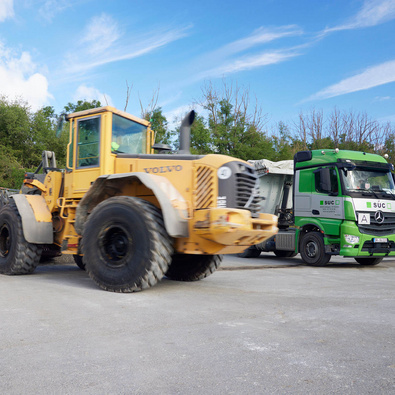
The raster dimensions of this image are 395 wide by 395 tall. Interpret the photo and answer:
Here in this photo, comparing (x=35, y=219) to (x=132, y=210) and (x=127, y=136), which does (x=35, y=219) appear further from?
(x=132, y=210)

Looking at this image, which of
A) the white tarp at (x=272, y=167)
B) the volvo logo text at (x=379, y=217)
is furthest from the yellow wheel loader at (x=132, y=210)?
the white tarp at (x=272, y=167)

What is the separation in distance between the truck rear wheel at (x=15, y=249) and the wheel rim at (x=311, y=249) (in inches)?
274

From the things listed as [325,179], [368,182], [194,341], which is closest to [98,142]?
[194,341]

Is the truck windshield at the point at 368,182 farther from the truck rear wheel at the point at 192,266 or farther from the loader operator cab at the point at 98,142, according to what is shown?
the loader operator cab at the point at 98,142

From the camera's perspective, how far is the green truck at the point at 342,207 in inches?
413

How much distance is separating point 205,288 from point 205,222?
1493mm

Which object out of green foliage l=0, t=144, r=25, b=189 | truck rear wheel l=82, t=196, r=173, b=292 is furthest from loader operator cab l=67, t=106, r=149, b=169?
green foliage l=0, t=144, r=25, b=189

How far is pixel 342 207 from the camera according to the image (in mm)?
10516

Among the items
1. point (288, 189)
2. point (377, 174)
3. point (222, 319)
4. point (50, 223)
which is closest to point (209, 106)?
point (288, 189)

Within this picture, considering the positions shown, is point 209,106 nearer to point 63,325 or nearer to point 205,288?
point 205,288

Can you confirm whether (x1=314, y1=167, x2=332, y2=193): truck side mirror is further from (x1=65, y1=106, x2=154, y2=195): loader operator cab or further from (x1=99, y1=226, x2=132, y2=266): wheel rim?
(x1=99, y1=226, x2=132, y2=266): wheel rim

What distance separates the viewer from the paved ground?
282 centimetres

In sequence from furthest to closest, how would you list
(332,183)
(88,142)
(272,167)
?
(272,167) < (332,183) < (88,142)

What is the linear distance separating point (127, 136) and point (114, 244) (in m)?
2.11
